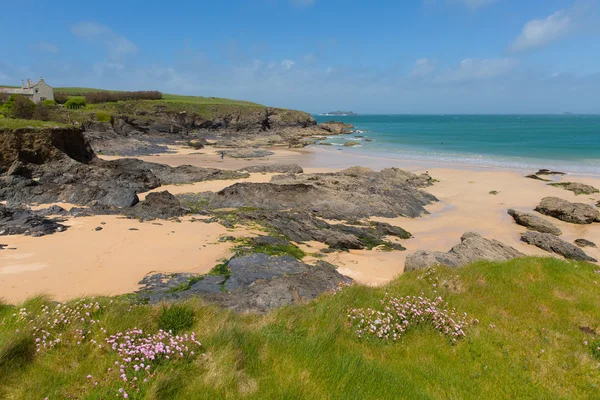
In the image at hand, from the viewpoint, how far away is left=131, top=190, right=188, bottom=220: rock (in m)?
17.2

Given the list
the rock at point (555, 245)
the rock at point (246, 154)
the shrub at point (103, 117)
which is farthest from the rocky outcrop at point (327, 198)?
the shrub at point (103, 117)

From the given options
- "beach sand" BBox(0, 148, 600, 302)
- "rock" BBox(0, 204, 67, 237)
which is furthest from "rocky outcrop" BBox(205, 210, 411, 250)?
"rock" BBox(0, 204, 67, 237)

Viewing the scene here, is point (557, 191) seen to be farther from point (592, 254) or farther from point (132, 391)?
point (132, 391)

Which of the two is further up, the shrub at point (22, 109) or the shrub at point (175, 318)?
the shrub at point (22, 109)

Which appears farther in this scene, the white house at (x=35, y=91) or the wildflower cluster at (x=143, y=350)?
the white house at (x=35, y=91)

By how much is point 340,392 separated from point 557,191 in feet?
110

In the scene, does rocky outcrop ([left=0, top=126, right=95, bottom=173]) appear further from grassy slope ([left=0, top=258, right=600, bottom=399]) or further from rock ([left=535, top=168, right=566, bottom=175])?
rock ([left=535, top=168, right=566, bottom=175])

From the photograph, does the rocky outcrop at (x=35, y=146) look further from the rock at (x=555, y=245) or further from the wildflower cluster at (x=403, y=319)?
the rock at (x=555, y=245)

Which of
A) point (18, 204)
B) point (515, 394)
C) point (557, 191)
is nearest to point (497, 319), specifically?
point (515, 394)

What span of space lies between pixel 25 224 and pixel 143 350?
1316 cm

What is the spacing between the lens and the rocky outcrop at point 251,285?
801 centimetres

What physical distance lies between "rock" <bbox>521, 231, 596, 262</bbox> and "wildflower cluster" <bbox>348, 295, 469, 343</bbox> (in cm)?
1324

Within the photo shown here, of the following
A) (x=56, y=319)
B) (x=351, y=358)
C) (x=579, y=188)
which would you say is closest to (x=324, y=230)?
(x=351, y=358)

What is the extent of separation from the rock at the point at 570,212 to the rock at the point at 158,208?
2230 cm
